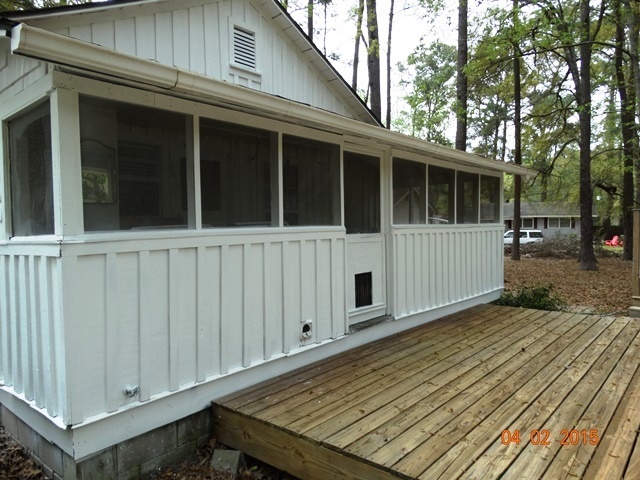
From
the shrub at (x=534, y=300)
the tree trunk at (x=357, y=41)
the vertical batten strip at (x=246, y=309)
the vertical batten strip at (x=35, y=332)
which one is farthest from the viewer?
the tree trunk at (x=357, y=41)

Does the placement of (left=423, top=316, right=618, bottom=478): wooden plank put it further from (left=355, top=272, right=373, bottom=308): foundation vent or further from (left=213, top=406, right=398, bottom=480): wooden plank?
(left=355, top=272, right=373, bottom=308): foundation vent

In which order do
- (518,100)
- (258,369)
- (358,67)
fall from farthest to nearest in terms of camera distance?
1. (358,67)
2. (518,100)
3. (258,369)

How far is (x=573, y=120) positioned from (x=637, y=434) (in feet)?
53.6

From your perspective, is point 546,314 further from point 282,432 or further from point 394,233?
point 282,432

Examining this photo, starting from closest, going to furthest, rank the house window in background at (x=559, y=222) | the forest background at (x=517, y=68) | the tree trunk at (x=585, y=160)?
the forest background at (x=517, y=68) < the tree trunk at (x=585, y=160) < the house window in background at (x=559, y=222)

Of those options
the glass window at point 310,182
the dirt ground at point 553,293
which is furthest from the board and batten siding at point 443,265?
the dirt ground at point 553,293

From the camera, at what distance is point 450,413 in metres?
2.57

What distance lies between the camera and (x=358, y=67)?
15359 mm

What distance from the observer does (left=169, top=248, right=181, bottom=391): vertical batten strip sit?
254 cm

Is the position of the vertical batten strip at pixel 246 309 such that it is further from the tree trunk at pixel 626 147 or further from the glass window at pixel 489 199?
the tree trunk at pixel 626 147

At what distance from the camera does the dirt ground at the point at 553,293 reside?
98.0 inches

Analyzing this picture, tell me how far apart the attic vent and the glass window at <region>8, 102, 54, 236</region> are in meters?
2.07

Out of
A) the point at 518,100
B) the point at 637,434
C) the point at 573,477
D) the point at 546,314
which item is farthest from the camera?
the point at 518,100

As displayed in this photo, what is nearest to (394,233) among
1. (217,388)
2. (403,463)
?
(217,388)
